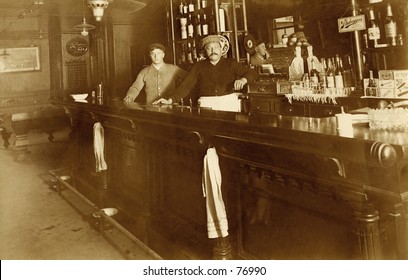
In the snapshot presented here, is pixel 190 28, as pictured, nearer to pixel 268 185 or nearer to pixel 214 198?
pixel 214 198

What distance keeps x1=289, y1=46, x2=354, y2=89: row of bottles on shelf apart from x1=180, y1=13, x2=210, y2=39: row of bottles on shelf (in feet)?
4.34

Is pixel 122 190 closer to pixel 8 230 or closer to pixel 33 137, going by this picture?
→ pixel 8 230

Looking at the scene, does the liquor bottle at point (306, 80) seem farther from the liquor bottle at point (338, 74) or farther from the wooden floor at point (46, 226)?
the wooden floor at point (46, 226)

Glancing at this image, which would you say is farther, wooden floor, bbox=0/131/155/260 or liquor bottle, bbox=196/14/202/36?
liquor bottle, bbox=196/14/202/36

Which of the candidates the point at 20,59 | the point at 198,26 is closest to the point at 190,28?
the point at 198,26

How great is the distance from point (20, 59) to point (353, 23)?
737cm

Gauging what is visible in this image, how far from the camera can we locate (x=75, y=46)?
8289 millimetres

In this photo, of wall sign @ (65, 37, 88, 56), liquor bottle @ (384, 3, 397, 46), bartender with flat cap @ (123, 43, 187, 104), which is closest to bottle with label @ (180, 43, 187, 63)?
bartender with flat cap @ (123, 43, 187, 104)

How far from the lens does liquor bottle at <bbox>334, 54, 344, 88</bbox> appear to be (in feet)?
11.3

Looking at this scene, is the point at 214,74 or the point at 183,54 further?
the point at 183,54

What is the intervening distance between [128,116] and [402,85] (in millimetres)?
2081

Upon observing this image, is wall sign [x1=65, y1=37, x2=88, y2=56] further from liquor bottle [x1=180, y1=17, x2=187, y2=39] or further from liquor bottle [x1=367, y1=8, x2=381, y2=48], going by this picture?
liquor bottle [x1=367, y1=8, x2=381, y2=48]

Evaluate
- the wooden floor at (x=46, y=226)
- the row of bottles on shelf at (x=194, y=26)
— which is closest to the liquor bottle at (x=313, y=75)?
the row of bottles on shelf at (x=194, y=26)
